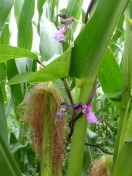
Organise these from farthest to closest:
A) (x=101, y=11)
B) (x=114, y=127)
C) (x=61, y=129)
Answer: (x=114, y=127), (x=61, y=129), (x=101, y=11)

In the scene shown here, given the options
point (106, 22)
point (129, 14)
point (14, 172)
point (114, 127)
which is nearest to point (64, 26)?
point (106, 22)

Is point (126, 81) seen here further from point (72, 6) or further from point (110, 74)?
point (72, 6)

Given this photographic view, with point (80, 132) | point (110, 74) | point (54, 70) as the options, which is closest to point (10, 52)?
point (54, 70)

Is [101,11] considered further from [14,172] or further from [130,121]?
[14,172]

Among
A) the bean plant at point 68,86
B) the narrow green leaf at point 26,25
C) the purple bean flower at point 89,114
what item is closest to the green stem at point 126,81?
the bean plant at point 68,86

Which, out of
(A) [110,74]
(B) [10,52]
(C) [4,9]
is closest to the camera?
(B) [10,52]

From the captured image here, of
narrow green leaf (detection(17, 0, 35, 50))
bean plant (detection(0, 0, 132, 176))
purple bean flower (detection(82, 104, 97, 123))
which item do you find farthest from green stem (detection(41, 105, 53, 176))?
narrow green leaf (detection(17, 0, 35, 50))

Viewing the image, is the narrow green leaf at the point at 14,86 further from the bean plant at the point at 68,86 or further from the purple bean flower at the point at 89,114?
the purple bean flower at the point at 89,114

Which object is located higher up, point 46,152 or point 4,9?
point 4,9
